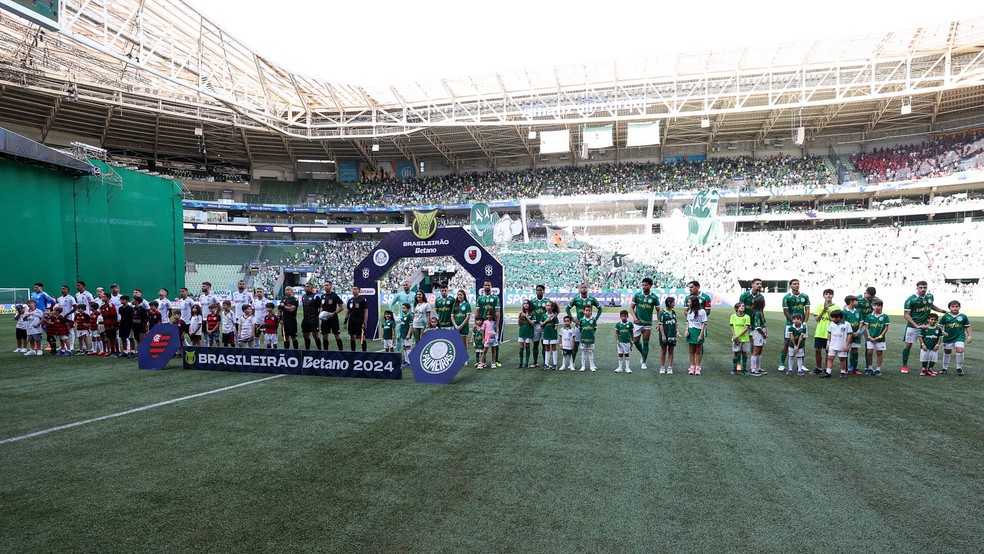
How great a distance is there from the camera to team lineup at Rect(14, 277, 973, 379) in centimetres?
1027

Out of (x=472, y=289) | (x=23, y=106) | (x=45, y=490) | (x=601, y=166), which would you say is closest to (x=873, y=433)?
(x=45, y=490)

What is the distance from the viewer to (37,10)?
1286 cm

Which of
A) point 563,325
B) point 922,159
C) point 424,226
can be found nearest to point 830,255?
point 922,159

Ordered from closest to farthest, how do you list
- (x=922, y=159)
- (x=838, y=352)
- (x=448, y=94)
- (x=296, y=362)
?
1. (x=838, y=352)
2. (x=296, y=362)
3. (x=448, y=94)
4. (x=922, y=159)

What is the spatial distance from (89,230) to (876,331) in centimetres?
3164

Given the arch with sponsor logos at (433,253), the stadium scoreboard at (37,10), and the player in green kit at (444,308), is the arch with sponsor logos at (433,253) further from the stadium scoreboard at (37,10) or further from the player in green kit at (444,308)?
the stadium scoreboard at (37,10)

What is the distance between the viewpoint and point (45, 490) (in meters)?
4.62

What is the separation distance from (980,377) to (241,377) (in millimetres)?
14019

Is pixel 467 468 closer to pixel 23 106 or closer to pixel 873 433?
pixel 873 433

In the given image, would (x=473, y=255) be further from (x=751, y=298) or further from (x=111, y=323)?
(x=111, y=323)

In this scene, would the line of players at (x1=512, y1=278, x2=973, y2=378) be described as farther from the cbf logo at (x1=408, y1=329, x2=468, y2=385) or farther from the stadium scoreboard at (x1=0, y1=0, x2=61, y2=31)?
the stadium scoreboard at (x1=0, y1=0, x2=61, y2=31)

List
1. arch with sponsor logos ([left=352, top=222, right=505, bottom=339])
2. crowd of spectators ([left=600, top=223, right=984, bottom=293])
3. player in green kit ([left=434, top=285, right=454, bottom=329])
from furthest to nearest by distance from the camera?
crowd of spectators ([left=600, top=223, right=984, bottom=293]) < arch with sponsor logos ([left=352, top=222, right=505, bottom=339]) < player in green kit ([left=434, top=285, right=454, bottom=329])

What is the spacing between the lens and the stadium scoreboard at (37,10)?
39.7ft

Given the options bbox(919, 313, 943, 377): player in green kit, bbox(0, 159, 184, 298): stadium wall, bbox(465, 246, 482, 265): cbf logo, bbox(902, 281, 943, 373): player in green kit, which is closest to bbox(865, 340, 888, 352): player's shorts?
bbox(902, 281, 943, 373): player in green kit
